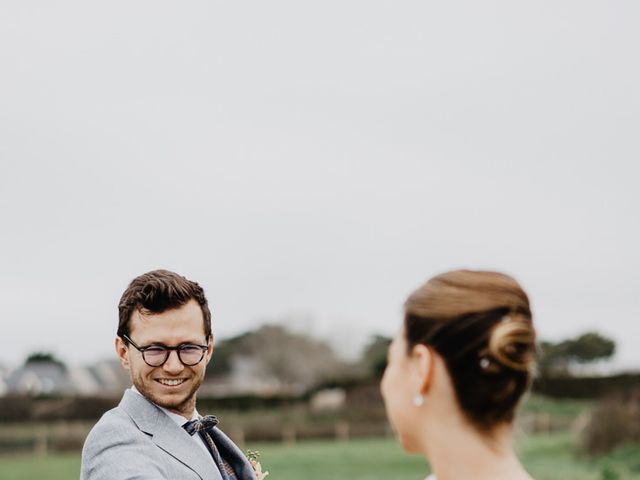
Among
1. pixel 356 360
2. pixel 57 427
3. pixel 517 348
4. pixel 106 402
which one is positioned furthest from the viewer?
pixel 356 360

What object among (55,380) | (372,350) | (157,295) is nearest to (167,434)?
(157,295)

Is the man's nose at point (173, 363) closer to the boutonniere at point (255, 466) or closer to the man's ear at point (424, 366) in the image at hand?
the boutonniere at point (255, 466)

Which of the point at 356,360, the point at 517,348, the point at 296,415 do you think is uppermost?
the point at 517,348

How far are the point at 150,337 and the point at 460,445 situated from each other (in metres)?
1.22

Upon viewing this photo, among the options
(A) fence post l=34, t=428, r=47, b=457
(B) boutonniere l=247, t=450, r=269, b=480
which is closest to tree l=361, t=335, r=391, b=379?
(A) fence post l=34, t=428, r=47, b=457

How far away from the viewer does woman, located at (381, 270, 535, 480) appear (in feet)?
5.56

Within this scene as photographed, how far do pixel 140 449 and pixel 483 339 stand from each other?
4.08ft

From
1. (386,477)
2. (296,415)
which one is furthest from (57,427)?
(386,477)

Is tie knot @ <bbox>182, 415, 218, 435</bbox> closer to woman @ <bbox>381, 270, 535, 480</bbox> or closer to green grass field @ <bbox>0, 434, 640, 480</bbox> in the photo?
woman @ <bbox>381, 270, 535, 480</bbox>

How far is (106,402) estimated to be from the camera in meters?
42.5

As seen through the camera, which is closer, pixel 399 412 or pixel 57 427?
pixel 399 412

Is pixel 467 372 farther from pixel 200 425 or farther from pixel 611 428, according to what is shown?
pixel 611 428

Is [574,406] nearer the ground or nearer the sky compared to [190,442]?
nearer the ground

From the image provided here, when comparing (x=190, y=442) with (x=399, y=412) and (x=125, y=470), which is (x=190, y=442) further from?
(x=399, y=412)
